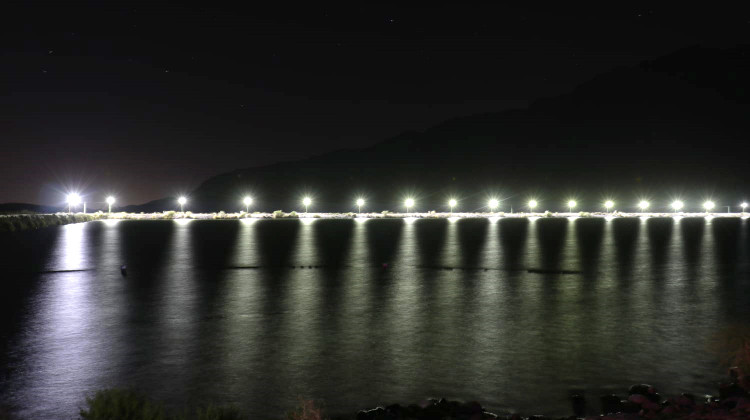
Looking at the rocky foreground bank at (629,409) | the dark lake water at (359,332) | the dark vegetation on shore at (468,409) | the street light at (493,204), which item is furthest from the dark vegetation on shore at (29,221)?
the street light at (493,204)

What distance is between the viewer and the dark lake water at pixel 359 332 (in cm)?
745

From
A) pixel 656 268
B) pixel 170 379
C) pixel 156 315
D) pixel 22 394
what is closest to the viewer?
pixel 22 394

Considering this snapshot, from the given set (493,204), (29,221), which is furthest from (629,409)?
(493,204)

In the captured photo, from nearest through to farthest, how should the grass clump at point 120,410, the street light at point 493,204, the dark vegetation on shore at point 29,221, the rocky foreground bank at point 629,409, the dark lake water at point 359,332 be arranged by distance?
the grass clump at point 120,410, the rocky foreground bank at point 629,409, the dark lake water at point 359,332, the dark vegetation on shore at point 29,221, the street light at point 493,204

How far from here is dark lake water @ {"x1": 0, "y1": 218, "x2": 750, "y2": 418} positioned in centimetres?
745

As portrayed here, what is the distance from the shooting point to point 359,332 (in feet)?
34.3

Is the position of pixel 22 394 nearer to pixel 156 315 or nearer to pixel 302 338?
pixel 302 338

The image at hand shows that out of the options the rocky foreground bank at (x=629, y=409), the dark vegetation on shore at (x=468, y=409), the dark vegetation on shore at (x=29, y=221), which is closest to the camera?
the dark vegetation on shore at (x=468, y=409)

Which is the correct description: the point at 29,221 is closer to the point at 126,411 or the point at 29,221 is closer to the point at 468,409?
the point at 126,411

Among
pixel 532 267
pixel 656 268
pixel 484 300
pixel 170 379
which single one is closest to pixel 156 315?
pixel 170 379

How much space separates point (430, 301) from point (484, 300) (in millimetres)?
1225

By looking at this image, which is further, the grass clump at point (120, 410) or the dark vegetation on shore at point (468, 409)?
the dark vegetation on shore at point (468, 409)

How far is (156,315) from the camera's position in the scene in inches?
476

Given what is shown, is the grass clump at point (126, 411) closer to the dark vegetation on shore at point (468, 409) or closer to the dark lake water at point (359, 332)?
the dark vegetation on shore at point (468, 409)
